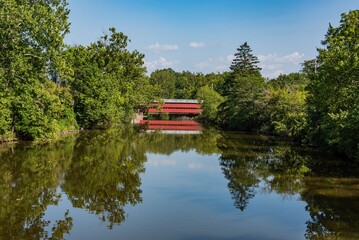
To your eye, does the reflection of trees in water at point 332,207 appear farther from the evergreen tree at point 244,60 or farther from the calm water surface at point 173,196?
the evergreen tree at point 244,60

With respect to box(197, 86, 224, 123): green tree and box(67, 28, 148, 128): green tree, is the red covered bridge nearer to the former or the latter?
box(197, 86, 224, 123): green tree

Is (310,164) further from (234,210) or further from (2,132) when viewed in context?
(2,132)

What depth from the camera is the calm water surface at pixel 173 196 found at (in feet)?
34.1

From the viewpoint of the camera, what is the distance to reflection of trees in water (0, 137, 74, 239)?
9992mm

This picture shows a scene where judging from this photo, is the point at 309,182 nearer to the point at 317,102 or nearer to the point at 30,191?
the point at 317,102

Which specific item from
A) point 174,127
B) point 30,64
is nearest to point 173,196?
point 30,64

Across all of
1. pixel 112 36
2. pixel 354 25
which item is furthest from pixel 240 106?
pixel 354 25

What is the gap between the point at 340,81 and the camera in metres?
23.8

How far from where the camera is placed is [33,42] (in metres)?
25.7

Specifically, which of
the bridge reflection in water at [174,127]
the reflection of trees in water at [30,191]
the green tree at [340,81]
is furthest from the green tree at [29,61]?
the bridge reflection in water at [174,127]

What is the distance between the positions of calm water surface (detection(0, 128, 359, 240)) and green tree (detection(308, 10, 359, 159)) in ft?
5.57

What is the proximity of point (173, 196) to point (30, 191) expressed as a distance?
16.7 feet

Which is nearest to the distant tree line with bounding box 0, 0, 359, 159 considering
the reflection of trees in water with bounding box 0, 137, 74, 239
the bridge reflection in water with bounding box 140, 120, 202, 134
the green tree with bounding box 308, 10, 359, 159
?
the green tree with bounding box 308, 10, 359, 159

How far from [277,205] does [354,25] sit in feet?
49.1
